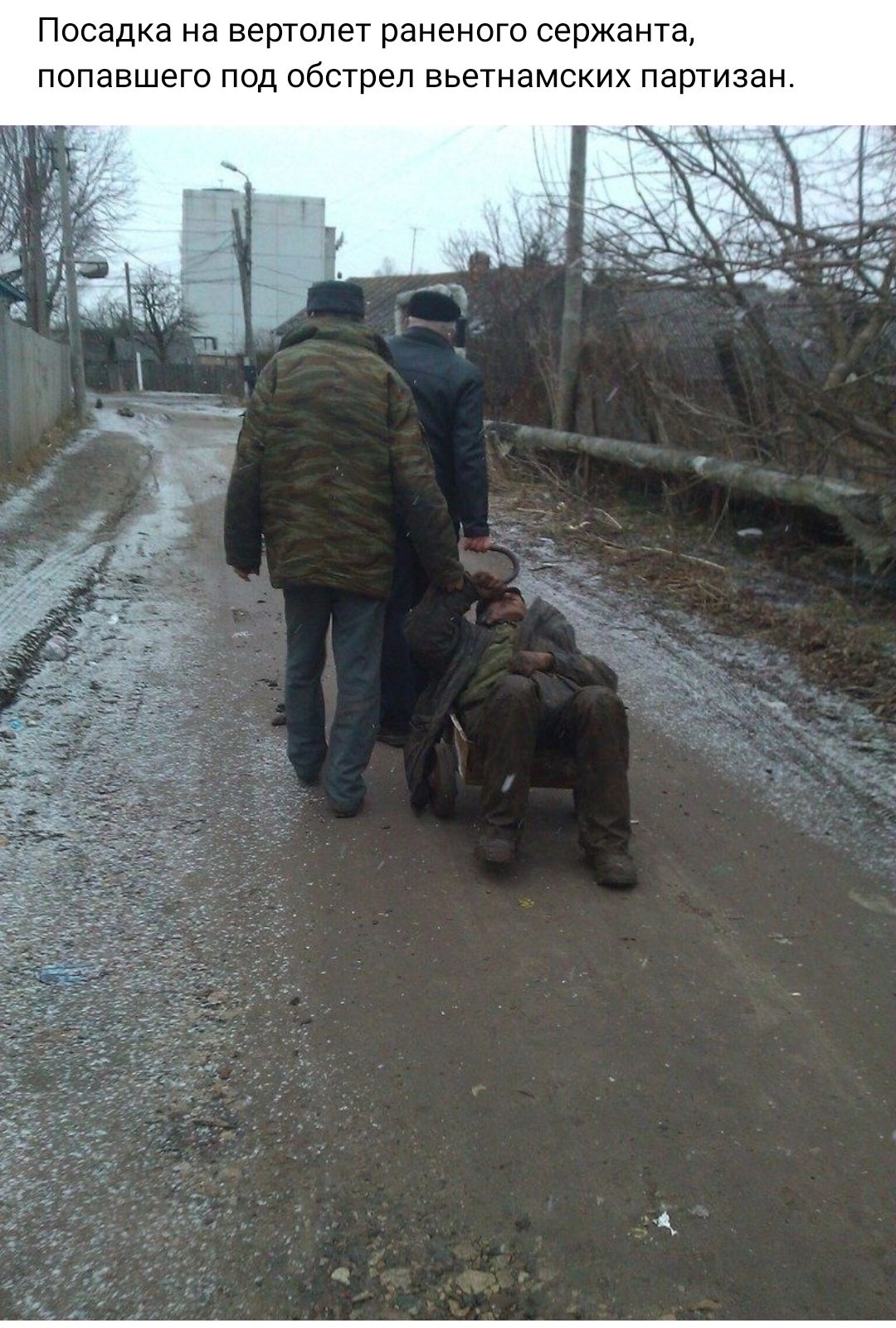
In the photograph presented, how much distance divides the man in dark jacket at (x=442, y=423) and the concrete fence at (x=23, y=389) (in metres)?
10.2

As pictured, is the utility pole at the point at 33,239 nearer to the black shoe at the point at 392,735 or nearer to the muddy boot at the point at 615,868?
the black shoe at the point at 392,735

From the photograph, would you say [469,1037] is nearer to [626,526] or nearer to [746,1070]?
[746,1070]

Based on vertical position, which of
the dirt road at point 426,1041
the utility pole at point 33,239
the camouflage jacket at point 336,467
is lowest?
the dirt road at point 426,1041

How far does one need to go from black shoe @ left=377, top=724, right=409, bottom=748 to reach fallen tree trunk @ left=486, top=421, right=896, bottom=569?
3.84 metres

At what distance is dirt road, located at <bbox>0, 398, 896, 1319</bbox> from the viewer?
236cm

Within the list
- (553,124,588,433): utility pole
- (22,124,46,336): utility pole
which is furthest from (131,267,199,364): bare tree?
(553,124,588,433): utility pole

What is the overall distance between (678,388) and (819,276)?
4383 millimetres

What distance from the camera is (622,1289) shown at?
2.31m

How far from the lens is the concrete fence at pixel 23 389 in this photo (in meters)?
14.5

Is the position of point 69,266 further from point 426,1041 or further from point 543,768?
point 426,1041

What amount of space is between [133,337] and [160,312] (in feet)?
24.6

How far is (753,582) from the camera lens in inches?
333

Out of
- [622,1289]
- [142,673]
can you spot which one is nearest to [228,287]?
[142,673]

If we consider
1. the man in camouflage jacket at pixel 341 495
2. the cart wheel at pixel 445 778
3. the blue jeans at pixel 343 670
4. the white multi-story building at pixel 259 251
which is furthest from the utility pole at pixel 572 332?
the white multi-story building at pixel 259 251
